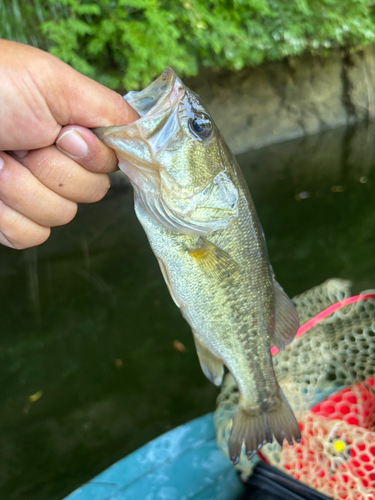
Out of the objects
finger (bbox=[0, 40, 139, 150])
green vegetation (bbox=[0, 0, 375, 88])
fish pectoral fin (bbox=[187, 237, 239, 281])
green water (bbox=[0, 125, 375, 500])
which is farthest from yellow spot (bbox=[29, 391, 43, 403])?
green vegetation (bbox=[0, 0, 375, 88])

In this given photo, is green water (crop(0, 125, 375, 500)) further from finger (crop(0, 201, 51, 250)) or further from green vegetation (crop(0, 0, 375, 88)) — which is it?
green vegetation (crop(0, 0, 375, 88))

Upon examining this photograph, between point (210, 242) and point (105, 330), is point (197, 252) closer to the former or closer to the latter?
point (210, 242)

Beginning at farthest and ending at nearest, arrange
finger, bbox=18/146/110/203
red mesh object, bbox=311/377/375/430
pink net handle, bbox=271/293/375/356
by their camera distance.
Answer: pink net handle, bbox=271/293/375/356
red mesh object, bbox=311/377/375/430
finger, bbox=18/146/110/203

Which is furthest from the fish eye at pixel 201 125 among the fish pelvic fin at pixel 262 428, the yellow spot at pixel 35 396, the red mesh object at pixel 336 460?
the yellow spot at pixel 35 396

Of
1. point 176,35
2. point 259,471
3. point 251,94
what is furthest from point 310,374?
point 251,94

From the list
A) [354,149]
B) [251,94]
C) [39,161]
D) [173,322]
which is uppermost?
[39,161]

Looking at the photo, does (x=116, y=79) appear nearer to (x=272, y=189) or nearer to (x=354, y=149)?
(x=272, y=189)
